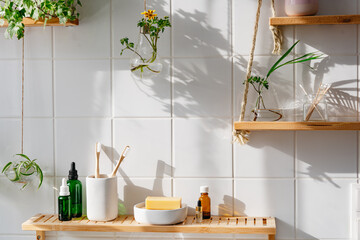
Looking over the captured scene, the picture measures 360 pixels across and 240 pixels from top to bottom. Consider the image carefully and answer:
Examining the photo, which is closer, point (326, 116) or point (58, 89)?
point (326, 116)

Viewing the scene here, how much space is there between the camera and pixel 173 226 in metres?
1.50

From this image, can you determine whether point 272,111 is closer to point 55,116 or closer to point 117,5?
point 117,5

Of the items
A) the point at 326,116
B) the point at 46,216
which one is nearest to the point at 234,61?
the point at 326,116

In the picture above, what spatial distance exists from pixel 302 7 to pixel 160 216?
0.77 m

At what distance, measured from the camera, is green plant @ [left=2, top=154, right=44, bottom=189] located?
162 cm

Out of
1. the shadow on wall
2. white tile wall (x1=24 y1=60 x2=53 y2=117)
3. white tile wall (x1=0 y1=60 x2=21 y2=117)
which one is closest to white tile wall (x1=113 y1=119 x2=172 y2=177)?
the shadow on wall

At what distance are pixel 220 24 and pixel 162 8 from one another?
0.65 feet

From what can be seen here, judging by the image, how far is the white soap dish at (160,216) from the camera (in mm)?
1498

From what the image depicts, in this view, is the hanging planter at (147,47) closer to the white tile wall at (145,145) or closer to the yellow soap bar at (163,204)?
the white tile wall at (145,145)

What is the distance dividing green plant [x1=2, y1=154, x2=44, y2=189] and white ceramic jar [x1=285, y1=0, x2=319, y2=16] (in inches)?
37.8

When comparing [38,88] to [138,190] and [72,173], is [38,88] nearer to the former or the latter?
[72,173]

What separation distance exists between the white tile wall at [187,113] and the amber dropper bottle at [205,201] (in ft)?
0.19

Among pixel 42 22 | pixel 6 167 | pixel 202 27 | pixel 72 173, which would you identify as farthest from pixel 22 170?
pixel 202 27

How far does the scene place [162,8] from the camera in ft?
5.25
